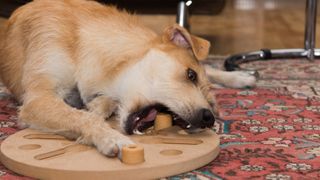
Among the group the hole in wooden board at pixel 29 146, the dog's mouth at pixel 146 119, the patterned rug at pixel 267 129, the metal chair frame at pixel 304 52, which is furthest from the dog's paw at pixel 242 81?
the hole in wooden board at pixel 29 146

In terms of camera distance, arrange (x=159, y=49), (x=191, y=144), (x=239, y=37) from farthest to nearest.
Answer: (x=239, y=37) → (x=159, y=49) → (x=191, y=144)

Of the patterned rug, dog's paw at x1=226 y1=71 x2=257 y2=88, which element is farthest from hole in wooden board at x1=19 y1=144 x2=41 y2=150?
dog's paw at x1=226 y1=71 x2=257 y2=88

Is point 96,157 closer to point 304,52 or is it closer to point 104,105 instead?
point 104,105

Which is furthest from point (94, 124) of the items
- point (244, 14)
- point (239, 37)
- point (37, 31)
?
point (244, 14)

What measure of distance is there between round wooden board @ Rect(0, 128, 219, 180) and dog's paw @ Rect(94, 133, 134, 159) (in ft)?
0.06

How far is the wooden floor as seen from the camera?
4.73m

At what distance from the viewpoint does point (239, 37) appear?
515 cm

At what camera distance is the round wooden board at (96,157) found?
5.19 ft

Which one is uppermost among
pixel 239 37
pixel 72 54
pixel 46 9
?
pixel 46 9

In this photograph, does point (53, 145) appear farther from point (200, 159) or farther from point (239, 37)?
point (239, 37)

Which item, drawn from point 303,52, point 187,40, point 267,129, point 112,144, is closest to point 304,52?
point 303,52

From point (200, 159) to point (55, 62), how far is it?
736 mm

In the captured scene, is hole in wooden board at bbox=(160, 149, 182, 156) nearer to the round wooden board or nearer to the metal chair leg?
the round wooden board

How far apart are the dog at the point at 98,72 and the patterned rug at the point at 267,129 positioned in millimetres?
152
